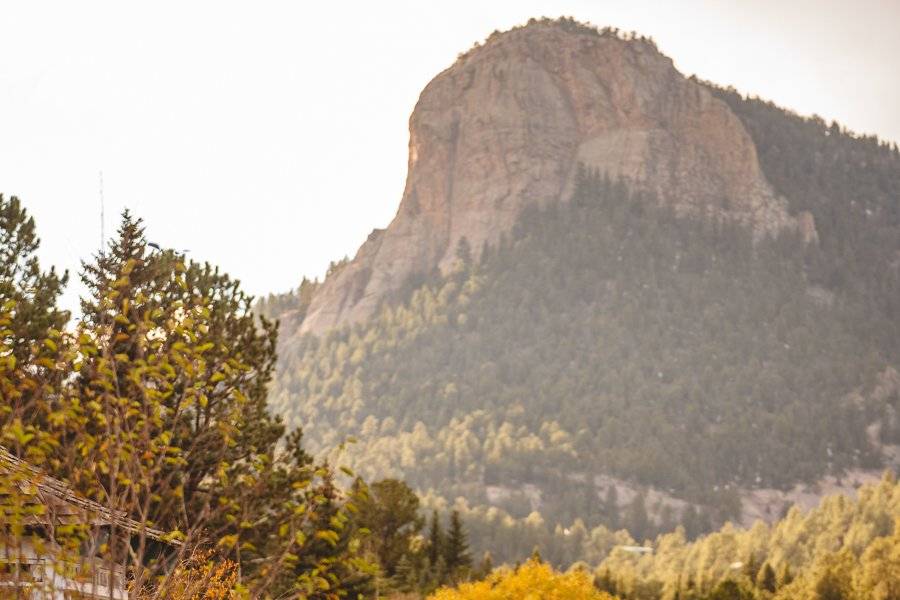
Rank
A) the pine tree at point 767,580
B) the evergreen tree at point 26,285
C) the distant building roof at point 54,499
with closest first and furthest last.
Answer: the distant building roof at point 54,499, the evergreen tree at point 26,285, the pine tree at point 767,580

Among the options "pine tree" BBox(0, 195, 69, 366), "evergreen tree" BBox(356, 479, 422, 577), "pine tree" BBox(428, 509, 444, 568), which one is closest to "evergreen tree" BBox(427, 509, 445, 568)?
"pine tree" BBox(428, 509, 444, 568)

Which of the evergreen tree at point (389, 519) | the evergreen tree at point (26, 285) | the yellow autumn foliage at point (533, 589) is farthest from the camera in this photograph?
the evergreen tree at point (389, 519)

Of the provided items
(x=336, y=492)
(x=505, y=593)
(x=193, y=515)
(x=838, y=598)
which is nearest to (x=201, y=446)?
(x=193, y=515)

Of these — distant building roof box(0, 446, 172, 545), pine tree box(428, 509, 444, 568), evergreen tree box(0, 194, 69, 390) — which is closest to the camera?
distant building roof box(0, 446, 172, 545)

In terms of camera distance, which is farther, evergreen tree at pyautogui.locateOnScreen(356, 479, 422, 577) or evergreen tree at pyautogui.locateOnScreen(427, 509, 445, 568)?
evergreen tree at pyautogui.locateOnScreen(427, 509, 445, 568)

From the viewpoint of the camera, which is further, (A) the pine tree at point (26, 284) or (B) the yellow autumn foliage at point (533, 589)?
(B) the yellow autumn foliage at point (533, 589)

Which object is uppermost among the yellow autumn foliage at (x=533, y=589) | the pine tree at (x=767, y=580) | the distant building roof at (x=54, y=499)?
the distant building roof at (x=54, y=499)

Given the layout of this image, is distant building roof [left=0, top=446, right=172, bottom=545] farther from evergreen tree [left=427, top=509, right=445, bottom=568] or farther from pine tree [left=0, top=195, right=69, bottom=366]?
evergreen tree [left=427, top=509, right=445, bottom=568]

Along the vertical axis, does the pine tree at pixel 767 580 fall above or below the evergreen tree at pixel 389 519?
below

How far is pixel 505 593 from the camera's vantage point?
2687 inches

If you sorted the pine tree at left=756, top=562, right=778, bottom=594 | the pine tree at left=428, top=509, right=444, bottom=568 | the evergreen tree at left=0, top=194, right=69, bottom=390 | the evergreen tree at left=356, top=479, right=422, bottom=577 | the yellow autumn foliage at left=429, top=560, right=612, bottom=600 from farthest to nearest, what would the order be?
the pine tree at left=756, top=562, right=778, bottom=594, the pine tree at left=428, top=509, right=444, bottom=568, the evergreen tree at left=356, top=479, right=422, bottom=577, the yellow autumn foliage at left=429, top=560, right=612, bottom=600, the evergreen tree at left=0, top=194, right=69, bottom=390

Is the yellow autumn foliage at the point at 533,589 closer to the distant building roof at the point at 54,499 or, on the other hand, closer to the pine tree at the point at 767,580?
the distant building roof at the point at 54,499

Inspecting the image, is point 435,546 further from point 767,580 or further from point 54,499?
point 54,499

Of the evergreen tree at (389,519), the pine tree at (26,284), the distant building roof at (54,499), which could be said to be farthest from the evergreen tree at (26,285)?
the evergreen tree at (389,519)
